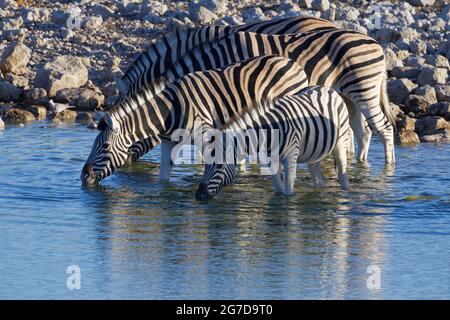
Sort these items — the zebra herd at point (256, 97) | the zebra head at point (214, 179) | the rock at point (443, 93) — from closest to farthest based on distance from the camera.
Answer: the zebra head at point (214, 179) → the zebra herd at point (256, 97) → the rock at point (443, 93)

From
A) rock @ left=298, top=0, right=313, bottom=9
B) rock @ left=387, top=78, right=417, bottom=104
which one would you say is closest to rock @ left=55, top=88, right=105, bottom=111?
rock @ left=387, top=78, right=417, bottom=104

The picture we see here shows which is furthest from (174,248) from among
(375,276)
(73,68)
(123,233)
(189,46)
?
(73,68)

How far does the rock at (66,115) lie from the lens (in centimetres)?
1711

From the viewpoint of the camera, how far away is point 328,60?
13852 mm

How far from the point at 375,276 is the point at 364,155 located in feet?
17.1

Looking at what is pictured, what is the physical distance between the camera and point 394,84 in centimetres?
1722

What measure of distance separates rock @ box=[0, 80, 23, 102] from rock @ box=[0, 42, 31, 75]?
0.70m

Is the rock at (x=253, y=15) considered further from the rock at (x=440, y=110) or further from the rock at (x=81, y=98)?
the rock at (x=440, y=110)

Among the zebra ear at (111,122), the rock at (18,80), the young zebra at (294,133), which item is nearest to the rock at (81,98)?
the rock at (18,80)

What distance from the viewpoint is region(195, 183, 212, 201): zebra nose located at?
38.7 ft

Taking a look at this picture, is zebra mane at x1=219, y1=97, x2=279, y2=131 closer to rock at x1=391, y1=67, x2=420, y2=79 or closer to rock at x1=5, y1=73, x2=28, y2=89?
rock at x1=391, y1=67, x2=420, y2=79

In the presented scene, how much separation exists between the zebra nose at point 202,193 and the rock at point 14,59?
728 centimetres

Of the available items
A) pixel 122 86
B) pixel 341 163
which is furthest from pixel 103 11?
pixel 341 163

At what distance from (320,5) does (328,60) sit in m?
7.04
